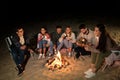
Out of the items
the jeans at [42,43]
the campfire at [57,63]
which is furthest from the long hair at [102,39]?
the jeans at [42,43]

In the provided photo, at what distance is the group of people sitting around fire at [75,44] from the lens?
330 inches

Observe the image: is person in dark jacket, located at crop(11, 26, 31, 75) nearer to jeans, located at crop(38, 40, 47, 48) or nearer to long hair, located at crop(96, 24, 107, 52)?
jeans, located at crop(38, 40, 47, 48)

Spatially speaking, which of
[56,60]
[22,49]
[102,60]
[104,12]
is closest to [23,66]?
[22,49]

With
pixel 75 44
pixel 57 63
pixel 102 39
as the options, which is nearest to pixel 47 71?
pixel 57 63

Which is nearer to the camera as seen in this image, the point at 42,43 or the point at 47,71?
the point at 47,71

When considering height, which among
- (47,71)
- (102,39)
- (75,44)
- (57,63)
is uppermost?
(102,39)

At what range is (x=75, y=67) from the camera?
904 cm

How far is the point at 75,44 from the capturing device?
9.70 meters

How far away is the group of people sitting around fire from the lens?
330 inches

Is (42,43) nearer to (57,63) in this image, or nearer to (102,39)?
(57,63)

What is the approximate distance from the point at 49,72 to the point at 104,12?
7.08 m

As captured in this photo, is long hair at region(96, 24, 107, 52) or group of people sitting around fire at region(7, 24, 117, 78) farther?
group of people sitting around fire at region(7, 24, 117, 78)

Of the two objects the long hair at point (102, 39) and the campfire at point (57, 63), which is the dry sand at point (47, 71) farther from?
the long hair at point (102, 39)

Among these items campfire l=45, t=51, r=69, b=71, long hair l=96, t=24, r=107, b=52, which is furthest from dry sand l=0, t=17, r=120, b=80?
long hair l=96, t=24, r=107, b=52
